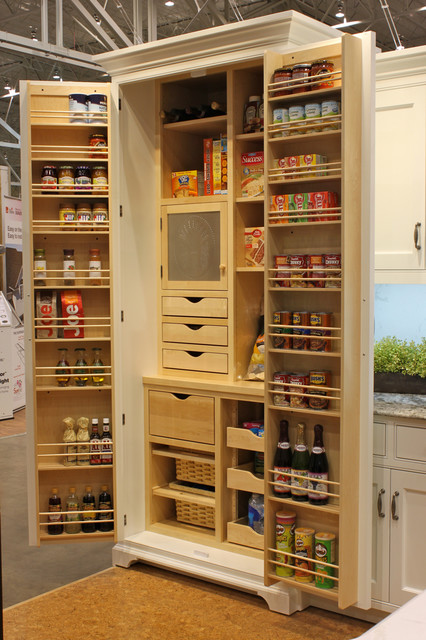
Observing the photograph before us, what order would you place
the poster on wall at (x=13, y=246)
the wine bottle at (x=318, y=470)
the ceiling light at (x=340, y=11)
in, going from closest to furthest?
the wine bottle at (x=318, y=470) < the ceiling light at (x=340, y=11) < the poster on wall at (x=13, y=246)

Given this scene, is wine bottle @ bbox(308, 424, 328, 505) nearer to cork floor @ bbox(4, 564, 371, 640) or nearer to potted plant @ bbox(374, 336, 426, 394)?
potted plant @ bbox(374, 336, 426, 394)

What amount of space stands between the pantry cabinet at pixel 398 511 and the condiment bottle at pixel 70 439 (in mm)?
1524

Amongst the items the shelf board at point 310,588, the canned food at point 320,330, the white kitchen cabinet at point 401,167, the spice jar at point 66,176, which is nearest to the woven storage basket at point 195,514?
the shelf board at point 310,588

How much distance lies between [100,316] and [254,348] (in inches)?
32.2

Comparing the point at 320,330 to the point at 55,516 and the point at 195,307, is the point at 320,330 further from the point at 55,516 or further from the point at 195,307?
the point at 55,516

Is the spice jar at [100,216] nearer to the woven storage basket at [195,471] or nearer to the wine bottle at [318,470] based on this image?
the woven storage basket at [195,471]

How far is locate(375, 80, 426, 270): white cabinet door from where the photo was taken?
3.20 meters

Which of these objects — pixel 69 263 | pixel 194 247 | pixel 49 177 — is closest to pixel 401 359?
pixel 194 247

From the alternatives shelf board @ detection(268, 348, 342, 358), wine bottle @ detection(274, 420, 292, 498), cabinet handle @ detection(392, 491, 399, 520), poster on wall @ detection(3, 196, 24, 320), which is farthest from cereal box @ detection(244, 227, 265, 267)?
poster on wall @ detection(3, 196, 24, 320)

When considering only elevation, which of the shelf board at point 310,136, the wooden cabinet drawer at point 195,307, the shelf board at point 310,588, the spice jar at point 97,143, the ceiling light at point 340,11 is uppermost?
the ceiling light at point 340,11

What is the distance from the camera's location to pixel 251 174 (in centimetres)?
355

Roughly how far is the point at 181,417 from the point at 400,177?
1577 mm

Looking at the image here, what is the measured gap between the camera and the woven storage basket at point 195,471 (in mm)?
3719

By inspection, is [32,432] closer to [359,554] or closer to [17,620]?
[17,620]
